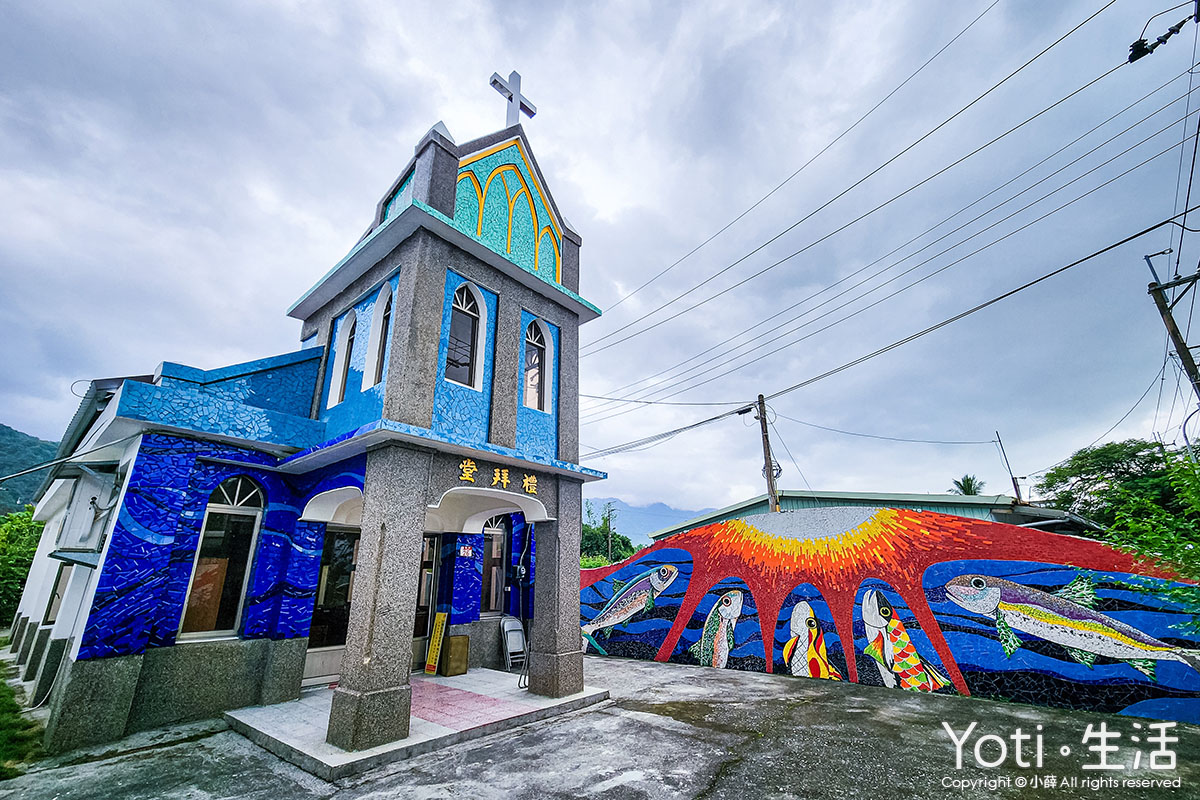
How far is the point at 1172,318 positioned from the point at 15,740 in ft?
55.7

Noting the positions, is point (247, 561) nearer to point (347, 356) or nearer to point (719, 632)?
point (347, 356)

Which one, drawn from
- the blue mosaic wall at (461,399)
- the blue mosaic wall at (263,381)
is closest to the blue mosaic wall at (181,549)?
the blue mosaic wall at (263,381)

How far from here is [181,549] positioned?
6.30 metres

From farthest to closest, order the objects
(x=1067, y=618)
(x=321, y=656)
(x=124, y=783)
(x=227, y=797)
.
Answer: (x=321, y=656), (x=1067, y=618), (x=124, y=783), (x=227, y=797)

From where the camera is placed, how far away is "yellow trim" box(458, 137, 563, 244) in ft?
24.0

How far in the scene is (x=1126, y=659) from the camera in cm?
682

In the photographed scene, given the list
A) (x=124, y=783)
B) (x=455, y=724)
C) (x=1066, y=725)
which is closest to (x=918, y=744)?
(x=1066, y=725)

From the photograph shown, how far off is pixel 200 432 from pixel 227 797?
4.32 metres

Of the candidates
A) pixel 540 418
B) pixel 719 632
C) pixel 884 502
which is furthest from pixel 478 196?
pixel 884 502

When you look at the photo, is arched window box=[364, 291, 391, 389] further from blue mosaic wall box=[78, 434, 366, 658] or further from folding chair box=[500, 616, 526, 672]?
folding chair box=[500, 616, 526, 672]

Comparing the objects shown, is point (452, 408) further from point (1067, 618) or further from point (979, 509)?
point (979, 509)

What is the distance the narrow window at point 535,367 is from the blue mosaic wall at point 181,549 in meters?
2.71

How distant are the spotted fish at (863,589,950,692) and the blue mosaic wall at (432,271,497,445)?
766cm

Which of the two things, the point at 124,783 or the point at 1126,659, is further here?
the point at 1126,659
